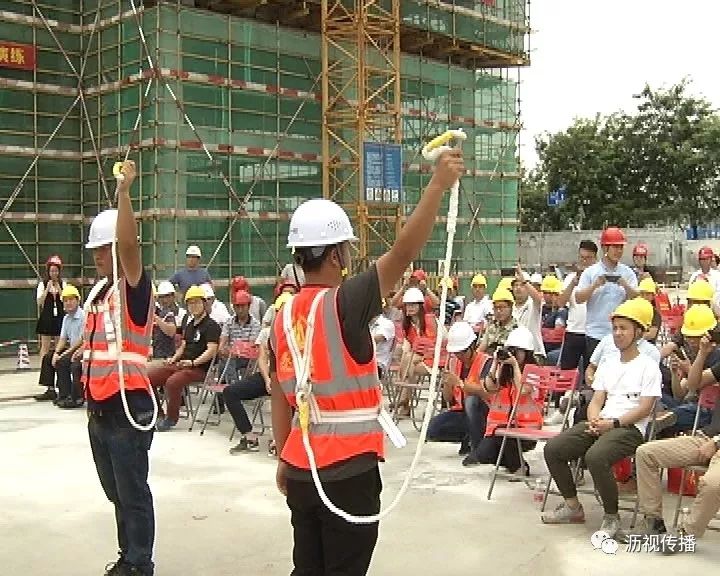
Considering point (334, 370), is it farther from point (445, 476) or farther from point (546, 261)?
point (546, 261)

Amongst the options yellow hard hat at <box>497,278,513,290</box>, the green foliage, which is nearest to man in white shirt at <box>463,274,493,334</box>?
yellow hard hat at <box>497,278,513,290</box>

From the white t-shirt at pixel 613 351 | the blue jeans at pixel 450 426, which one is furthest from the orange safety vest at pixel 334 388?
the blue jeans at pixel 450 426

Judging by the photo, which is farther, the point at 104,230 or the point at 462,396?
the point at 462,396

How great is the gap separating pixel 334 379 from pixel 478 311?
861 centimetres

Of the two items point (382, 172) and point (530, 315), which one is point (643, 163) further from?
point (530, 315)

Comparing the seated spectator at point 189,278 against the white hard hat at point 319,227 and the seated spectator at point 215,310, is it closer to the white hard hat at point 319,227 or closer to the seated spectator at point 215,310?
the seated spectator at point 215,310

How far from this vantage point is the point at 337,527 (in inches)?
118

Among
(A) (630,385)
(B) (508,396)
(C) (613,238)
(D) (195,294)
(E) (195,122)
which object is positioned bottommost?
(B) (508,396)

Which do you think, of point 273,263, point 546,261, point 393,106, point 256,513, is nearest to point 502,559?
point 256,513

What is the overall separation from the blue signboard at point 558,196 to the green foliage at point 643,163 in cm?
25

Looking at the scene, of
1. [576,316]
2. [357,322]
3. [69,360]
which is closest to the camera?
[357,322]

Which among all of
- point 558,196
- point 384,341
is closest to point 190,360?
point 384,341

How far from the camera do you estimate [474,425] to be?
25.0 feet

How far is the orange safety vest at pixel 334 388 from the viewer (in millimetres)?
2943
